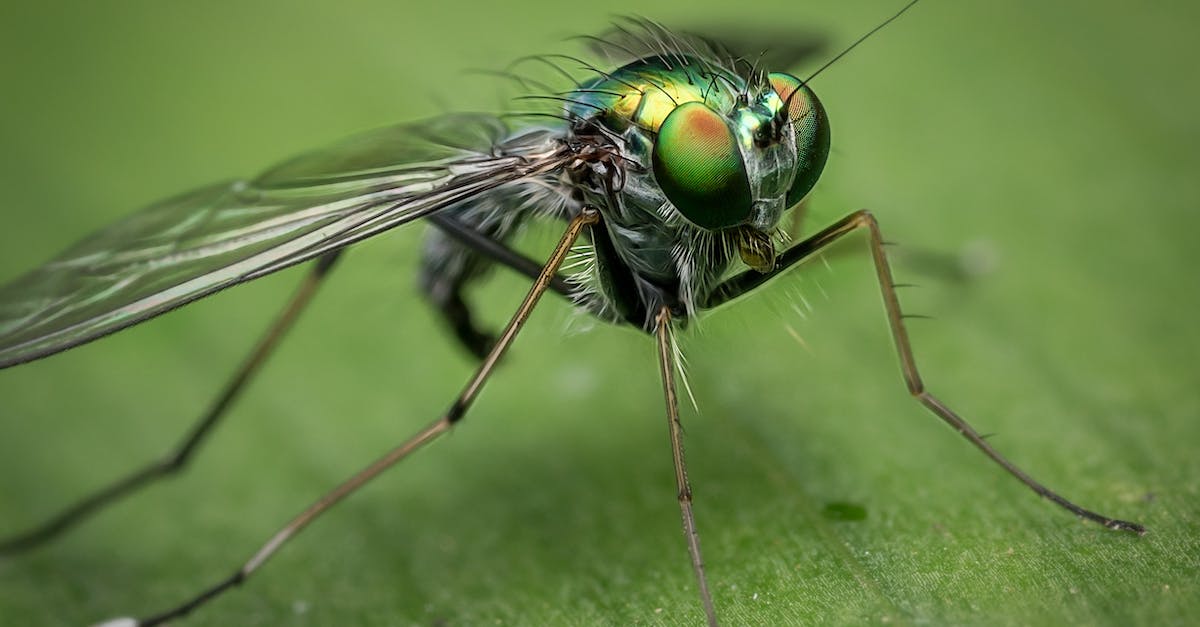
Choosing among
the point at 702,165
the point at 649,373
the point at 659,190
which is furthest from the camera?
the point at 649,373

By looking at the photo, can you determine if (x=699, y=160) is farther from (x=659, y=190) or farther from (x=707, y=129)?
(x=659, y=190)

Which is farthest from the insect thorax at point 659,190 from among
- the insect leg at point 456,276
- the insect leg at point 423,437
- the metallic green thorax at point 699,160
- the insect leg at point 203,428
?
the insect leg at point 203,428

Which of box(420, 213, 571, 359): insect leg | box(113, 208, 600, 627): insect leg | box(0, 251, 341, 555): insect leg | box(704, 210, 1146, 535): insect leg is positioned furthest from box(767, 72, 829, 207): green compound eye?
box(0, 251, 341, 555): insect leg

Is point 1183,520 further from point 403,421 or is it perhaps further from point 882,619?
point 403,421

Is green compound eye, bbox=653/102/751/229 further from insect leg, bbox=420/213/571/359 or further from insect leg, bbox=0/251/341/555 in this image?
insect leg, bbox=0/251/341/555

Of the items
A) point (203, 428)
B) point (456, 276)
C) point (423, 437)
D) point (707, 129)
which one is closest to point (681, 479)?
point (423, 437)

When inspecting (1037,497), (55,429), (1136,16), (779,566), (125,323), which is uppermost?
(1136,16)

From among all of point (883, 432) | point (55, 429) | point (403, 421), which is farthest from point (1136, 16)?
point (55, 429)
